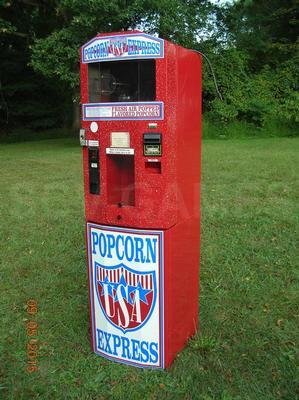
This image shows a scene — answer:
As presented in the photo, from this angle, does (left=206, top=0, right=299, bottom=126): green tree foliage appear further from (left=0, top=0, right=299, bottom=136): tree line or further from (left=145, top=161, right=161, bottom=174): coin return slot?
(left=145, top=161, right=161, bottom=174): coin return slot

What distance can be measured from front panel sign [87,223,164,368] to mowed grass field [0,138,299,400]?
13 centimetres

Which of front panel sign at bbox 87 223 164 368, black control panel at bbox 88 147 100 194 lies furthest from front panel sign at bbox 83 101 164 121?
front panel sign at bbox 87 223 164 368

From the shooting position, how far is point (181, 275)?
9.29 feet

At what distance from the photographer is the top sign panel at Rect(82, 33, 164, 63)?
241 cm

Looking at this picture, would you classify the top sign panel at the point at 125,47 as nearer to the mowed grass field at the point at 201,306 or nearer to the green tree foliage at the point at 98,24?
the mowed grass field at the point at 201,306

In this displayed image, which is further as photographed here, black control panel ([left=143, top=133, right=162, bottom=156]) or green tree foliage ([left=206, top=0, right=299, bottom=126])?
green tree foliage ([left=206, top=0, right=299, bottom=126])

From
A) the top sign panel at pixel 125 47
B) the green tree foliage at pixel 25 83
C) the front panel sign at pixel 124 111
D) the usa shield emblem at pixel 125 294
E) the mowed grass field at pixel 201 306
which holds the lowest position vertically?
→ the mowed grass field at pixel 201 306

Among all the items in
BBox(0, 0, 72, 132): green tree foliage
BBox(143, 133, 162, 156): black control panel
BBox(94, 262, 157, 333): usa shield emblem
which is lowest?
BBox(94, 262, 157, 333): usa shield emblem

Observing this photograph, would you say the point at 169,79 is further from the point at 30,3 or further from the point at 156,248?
the point at 30,3

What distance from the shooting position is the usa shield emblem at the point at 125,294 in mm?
2668

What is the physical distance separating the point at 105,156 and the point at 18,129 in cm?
2451

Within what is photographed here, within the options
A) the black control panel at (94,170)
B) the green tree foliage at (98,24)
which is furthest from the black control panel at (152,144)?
the green tree foliage at (98,24)

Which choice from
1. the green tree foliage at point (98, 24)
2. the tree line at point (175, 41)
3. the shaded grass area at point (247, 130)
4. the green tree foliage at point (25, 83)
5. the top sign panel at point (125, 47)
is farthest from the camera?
the green tree foliage at point (25, 83)

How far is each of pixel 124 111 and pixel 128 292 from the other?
1037 mm
